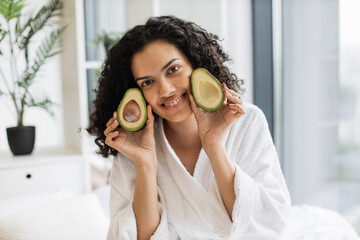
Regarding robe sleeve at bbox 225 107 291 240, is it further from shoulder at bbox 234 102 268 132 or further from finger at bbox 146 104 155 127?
finger at bbox 146 104 155 127

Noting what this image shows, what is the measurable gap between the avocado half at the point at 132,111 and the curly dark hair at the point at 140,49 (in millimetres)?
203

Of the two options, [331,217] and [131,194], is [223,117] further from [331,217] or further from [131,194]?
[331,217]

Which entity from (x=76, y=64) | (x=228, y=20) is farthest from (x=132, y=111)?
(x=228, y=20)

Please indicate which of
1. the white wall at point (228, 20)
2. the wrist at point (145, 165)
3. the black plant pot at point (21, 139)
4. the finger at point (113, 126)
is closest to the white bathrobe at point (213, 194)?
the wrist at point (145, 165)

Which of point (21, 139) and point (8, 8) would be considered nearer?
point (8, 8)

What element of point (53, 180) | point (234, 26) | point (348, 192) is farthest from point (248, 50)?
point (53, 180)

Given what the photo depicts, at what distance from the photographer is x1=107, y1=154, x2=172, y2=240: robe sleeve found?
1.38 metres

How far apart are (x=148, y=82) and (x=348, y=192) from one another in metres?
1.64

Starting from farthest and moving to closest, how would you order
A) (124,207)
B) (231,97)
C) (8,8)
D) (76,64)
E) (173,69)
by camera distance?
(76,64) → (8,8) → (124,207) → (173,69) → (231,97)

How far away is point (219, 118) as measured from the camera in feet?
4.42

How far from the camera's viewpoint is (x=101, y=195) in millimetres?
2199

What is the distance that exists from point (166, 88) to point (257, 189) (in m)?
0.48

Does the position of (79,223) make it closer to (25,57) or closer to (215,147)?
(215,147)

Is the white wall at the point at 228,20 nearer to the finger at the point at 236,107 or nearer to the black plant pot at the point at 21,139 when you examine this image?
the black plant pot at the point at 21,139
